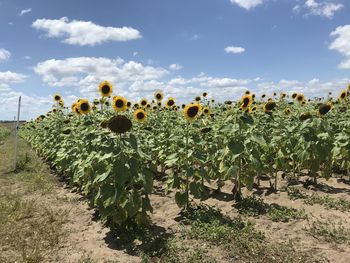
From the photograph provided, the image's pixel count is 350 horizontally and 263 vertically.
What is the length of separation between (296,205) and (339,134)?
2362mm

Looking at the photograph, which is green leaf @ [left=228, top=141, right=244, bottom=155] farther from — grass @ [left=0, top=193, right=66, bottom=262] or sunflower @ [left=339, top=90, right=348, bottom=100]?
sunflower @ [left=339, top=90, right=348, bottom=100]

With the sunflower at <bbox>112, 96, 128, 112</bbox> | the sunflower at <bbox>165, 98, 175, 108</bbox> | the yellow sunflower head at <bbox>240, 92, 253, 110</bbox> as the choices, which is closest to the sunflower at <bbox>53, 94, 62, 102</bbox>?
the sunflower at <bbox>165, 98, 175, 108</bbox>

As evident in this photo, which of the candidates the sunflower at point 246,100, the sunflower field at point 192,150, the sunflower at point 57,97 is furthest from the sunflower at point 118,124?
the sunflower at point 57,97

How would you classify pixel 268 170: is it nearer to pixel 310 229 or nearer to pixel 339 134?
pixel 339 134

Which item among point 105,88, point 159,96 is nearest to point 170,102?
point 159,96

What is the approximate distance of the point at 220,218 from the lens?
7.00m

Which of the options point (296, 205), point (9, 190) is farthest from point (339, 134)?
point (9, 190)

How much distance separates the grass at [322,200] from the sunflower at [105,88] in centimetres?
435

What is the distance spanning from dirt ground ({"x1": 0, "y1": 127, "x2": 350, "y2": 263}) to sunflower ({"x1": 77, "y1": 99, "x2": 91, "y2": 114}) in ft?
6.45

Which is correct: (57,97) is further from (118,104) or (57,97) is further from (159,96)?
(118,104)

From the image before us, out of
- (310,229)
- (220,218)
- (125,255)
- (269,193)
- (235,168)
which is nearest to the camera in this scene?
(125,255)

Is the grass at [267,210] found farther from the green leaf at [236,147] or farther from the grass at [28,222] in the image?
the grass at [28,222]

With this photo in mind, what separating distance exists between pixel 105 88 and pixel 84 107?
664mm

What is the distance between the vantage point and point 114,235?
664 cm
